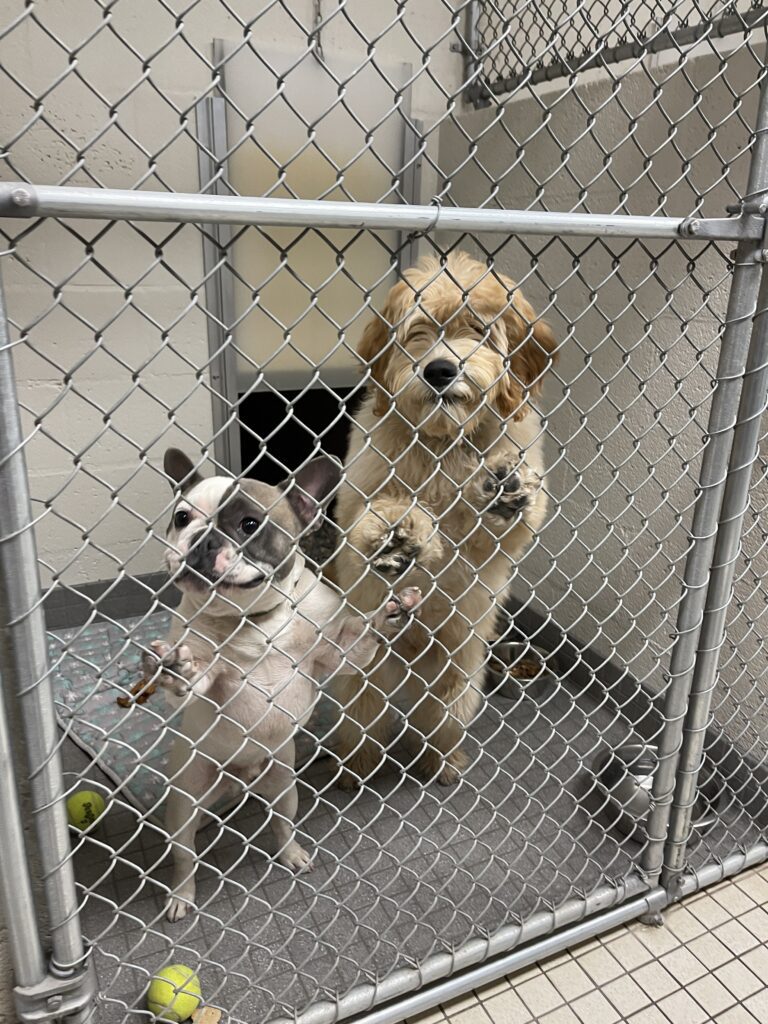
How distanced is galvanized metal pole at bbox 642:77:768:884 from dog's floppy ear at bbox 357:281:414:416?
77 cm

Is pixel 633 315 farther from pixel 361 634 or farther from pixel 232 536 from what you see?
pixel 232 536

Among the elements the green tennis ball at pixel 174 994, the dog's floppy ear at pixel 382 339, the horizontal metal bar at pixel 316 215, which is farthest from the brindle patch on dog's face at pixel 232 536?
the green tennis ball at pixel 174 994

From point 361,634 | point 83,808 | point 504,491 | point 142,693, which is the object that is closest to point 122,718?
point 83,808

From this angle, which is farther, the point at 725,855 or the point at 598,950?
the point at 725,855

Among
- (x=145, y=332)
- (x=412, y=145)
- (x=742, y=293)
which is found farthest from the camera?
(x=412, y=145)

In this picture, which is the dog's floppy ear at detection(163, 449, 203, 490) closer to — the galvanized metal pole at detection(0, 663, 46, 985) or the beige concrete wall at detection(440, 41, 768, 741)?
the galvanized metal pole at detection(0, 663, 46, 985)

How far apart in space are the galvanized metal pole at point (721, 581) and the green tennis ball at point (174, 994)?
3.68ft

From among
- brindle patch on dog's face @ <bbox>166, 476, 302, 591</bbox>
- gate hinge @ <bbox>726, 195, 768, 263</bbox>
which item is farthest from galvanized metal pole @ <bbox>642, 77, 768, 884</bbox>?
brindle patch on dog's face @ <bbox>166, 476, 302, 591</bbox>

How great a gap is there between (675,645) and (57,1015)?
137 cm

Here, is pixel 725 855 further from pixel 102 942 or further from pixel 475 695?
pixel 102 942

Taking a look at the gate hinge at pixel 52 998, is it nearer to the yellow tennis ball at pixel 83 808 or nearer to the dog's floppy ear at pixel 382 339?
the yellow tennis ball at pixel 83 808

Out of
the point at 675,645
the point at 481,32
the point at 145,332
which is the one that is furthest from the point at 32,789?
the point at 481,32

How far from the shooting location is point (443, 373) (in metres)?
1.78

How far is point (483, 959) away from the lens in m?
1.63
